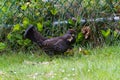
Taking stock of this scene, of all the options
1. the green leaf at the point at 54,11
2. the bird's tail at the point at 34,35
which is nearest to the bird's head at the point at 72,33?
the bird's tail at the point at 34,35

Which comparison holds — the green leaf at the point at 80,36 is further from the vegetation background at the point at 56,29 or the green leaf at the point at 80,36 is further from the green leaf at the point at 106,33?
the green leaf at the point at 106,33

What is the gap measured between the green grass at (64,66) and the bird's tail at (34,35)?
325 mm

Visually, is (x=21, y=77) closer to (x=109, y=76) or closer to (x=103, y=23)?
(x=109, y=76)

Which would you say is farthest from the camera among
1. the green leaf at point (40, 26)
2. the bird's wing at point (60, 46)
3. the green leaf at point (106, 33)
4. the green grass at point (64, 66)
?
the green leaf at point (40, 26)

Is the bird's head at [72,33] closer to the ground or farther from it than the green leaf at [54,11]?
closer to the ground

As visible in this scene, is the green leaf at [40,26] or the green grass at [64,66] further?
the green leaf at [40,26]

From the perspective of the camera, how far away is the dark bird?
23.0 ft

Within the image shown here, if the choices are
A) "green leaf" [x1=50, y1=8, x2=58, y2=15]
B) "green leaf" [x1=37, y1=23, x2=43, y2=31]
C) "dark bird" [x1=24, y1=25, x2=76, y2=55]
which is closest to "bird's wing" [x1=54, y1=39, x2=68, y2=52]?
"dark bird" [x1=24, y1=25, x2=76, y2=55]

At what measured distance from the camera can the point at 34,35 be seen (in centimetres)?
711

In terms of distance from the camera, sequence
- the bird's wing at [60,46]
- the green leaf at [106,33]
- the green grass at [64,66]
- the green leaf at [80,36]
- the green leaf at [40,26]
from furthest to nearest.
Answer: the green leaf at [40,26] < the green leaf at [80,36] < the green leaf at [106,33] < the bird's wing at [60,46] < the green grass at [64,66]

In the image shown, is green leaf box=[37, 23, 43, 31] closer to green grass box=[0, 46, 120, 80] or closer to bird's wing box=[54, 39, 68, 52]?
green grass box=[0, 46, 120, 80]

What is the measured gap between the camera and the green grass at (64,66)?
5.23 meters

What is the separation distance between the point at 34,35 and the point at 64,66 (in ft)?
4.71

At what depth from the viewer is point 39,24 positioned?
25.3 ft
